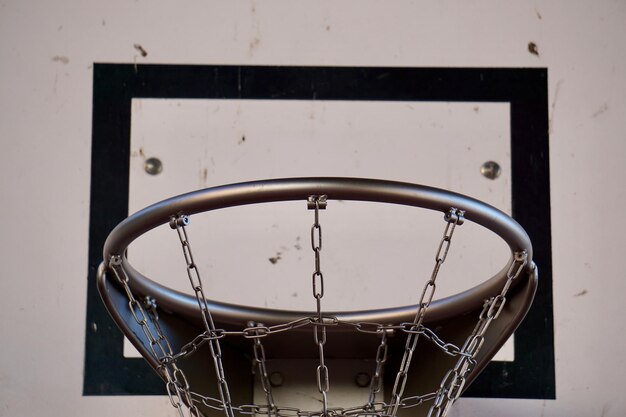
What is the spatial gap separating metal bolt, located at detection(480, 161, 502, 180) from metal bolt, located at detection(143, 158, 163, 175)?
0.77 meters

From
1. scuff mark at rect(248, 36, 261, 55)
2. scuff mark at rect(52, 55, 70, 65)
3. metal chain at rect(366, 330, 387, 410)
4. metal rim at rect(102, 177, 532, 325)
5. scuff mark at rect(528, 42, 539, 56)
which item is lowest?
metal chain at rect(366, 330, 387, 410)

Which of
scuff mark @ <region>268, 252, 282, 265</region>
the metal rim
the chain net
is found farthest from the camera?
scuff mark @ <region>268, 252, 282, 265</region>

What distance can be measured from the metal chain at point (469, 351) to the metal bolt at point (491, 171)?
43 centimetres

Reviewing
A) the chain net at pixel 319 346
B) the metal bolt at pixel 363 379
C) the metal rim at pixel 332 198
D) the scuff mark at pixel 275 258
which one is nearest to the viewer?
the metal rim at pixel 332 198

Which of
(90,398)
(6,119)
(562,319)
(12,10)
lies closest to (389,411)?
(562,319)

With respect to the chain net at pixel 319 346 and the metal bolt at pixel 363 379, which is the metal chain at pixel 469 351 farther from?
the metal bolt at pixel 363 379

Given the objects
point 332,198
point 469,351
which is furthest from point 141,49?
point 469,351

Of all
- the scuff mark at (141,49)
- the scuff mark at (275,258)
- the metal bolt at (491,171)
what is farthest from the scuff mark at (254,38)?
the metal bolt at (491,171)

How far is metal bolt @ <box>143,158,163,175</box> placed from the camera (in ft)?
7.49

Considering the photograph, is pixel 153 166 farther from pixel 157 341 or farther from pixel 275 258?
pixel 157 341

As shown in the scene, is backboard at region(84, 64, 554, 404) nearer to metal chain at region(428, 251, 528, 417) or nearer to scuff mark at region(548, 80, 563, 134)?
scuff mark at region(548, 80, 563, 134)

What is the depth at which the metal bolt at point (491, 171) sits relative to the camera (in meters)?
2.29

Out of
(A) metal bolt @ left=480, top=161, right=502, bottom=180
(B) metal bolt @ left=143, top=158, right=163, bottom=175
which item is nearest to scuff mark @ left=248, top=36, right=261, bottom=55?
(B) metal bolt @ left=143, top=158, right=163, bottom=175

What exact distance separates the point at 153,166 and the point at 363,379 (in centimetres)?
71
